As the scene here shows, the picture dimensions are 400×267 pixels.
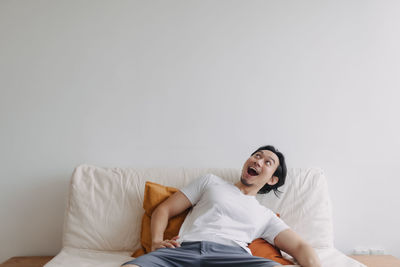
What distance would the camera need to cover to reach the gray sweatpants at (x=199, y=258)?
1497 millimetres

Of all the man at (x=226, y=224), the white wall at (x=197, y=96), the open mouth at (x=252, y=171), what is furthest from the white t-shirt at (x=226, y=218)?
the white wall at (x=197, y=96)

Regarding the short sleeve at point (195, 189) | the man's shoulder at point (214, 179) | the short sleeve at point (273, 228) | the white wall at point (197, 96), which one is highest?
the white wall at point (197, 96)

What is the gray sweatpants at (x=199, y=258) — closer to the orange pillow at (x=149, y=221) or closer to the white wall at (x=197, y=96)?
the orange pillow at (x=149, y=221)

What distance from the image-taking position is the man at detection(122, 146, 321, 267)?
1.54m

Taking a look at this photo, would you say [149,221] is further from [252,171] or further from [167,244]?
[252,171]

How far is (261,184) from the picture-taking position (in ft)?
6.17

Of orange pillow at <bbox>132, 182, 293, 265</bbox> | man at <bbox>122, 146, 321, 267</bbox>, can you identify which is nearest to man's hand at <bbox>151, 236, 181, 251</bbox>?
man at <bbox>122, 146, 321, 267</bbox>

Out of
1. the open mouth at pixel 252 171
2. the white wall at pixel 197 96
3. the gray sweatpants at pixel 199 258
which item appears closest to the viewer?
the gray sweatpants at pixel 199 258

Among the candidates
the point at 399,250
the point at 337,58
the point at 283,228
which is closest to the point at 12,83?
the point at 283,228

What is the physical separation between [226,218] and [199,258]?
0.29 metres

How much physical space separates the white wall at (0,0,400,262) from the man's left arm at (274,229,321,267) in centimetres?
63

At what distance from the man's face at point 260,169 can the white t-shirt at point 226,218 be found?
0.28 ft

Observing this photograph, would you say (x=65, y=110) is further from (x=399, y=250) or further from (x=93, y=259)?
(x=399, y=250)

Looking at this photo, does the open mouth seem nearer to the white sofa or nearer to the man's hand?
the white sofa
